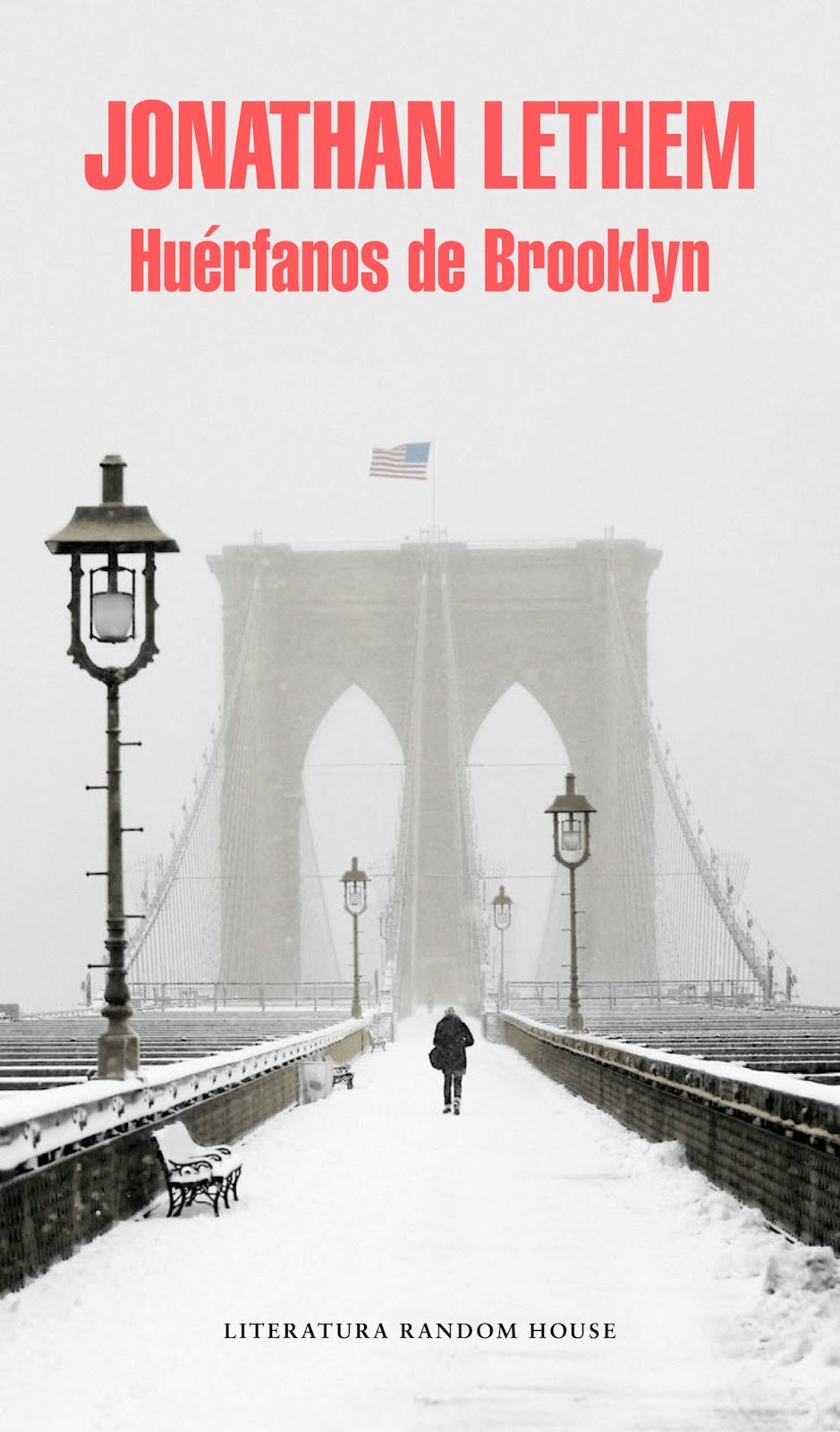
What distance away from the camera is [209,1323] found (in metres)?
5.98

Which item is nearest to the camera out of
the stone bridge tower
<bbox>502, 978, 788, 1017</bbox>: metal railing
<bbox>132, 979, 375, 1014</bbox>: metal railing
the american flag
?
<bbox>502, 978, 788, 1017</bbox>: metal railing

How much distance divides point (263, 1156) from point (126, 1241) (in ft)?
14.0

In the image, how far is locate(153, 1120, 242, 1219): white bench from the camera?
8.81 metres

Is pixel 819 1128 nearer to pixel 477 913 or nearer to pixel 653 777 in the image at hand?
pixel 477 913

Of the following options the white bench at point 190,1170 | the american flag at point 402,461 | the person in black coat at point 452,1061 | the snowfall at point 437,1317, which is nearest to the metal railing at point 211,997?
the american flag at point 402,461

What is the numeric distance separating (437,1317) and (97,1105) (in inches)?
88.8

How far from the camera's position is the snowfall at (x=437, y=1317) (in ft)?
15.8

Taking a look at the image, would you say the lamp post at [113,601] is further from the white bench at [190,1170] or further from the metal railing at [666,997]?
the metal railing at [666,997]

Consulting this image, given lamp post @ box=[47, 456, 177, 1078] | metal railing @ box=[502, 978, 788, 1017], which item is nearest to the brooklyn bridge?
lamp post @ box=[47, 456, 177, 1078]

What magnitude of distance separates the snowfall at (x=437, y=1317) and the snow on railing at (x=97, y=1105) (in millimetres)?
434

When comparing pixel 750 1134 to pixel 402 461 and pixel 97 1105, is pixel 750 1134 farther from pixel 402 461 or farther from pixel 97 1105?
pixel 402 461

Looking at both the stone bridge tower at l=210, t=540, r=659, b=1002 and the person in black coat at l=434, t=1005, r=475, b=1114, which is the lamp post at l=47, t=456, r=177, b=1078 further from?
the stone bridge tower at l=210, t=540, r=659, b=1002

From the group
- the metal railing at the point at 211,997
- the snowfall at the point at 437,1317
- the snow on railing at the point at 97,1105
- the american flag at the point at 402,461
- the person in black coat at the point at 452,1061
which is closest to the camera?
the snowfall at the point at 437,1317

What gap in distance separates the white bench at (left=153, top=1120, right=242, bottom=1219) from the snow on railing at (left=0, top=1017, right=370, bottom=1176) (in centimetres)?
16
